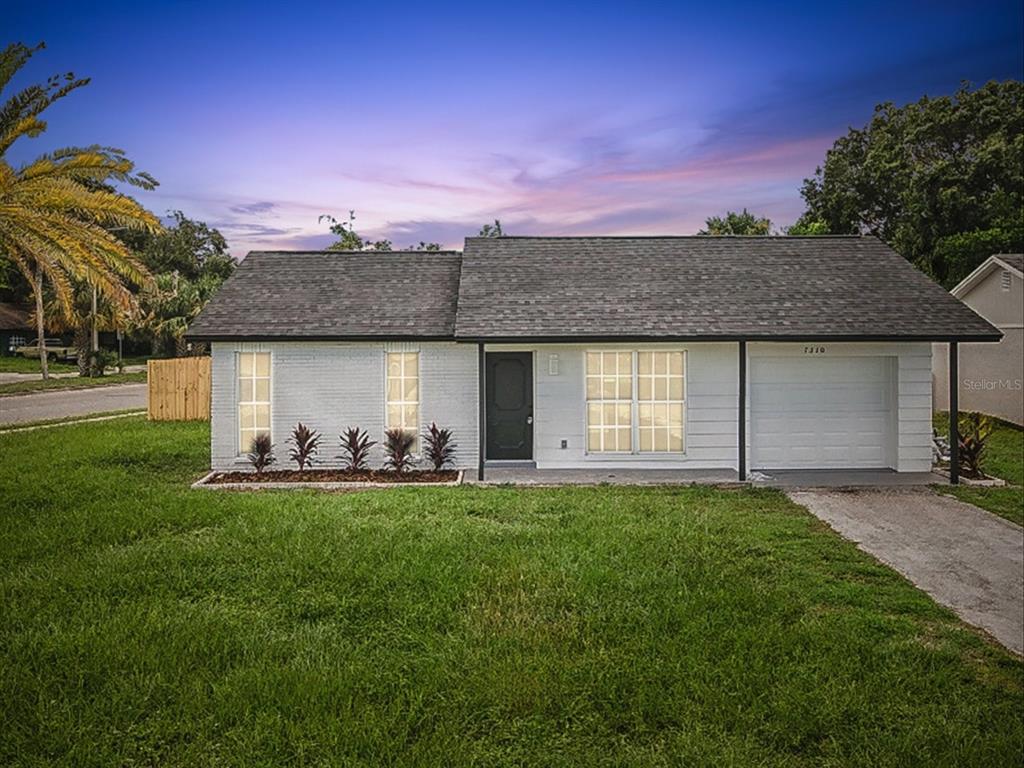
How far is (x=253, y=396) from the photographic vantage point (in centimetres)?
1458

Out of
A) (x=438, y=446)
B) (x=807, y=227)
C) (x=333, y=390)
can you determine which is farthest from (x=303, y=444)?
(x=807, y=227)

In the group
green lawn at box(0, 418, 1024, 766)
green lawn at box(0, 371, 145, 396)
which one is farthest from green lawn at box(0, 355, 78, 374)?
green lawn at box(0, 418, 1024, 766)

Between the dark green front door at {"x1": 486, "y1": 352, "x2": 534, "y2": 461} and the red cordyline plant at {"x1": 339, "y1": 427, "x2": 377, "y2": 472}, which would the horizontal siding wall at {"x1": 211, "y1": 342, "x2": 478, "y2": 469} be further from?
the dark green front door at {"x1": 486, "y1": 352, "x2": 534, "y2": 461}

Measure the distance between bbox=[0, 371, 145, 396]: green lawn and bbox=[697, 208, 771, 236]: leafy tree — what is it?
1220 inches

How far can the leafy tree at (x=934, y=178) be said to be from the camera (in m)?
35.2

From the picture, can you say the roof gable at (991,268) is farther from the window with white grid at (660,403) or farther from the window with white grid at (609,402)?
the window with white grid at (609,402)

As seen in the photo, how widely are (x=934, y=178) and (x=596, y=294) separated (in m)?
28.8

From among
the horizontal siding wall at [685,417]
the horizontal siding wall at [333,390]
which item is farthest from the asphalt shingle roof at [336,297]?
the horizontal siding wall at [685,417]

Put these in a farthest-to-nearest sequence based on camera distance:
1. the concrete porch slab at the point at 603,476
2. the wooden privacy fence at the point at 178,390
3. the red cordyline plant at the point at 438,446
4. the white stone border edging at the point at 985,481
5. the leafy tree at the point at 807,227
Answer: the leafy tree at the point at 807,227 < the wooden privacy fence at the point at 178,390 < the red cordyline plant at the point at 438,446 < the concrete porch slab at the point at 603,476 < the white stone border edging at the point at 985,481

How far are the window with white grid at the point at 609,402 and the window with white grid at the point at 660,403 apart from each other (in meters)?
0.20

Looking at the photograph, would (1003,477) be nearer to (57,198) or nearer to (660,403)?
(660,403)

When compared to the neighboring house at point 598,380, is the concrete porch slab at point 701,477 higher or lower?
lower

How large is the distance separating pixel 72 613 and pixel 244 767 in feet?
10.2

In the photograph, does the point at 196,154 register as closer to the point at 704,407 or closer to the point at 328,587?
the point at 704,407
